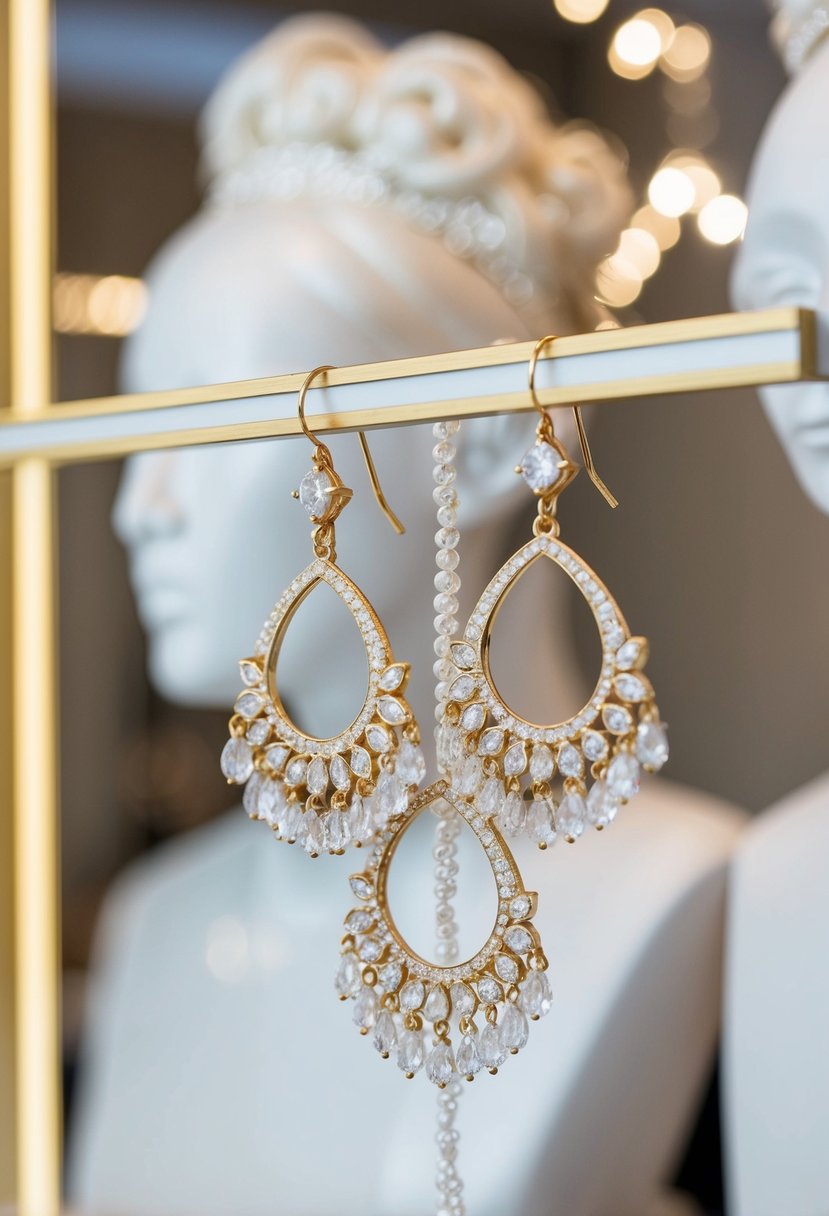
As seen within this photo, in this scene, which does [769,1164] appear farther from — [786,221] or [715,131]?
[715,131]

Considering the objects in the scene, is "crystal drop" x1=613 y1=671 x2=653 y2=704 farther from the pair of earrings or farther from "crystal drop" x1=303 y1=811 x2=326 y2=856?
"crystal drop" x1=303 y1=811 x2=326 y2=856

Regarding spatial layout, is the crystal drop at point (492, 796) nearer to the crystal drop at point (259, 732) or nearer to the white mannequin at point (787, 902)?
the crystal drop at point (259, 732)

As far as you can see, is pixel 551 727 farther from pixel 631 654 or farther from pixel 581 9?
pixel 581 9

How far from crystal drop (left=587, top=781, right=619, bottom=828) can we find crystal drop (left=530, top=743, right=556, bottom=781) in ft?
0.07

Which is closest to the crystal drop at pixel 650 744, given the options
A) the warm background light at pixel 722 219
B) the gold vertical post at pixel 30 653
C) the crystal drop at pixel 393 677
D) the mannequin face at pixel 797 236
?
the crystal drop at pixel 393 677

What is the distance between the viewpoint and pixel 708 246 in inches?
41.5

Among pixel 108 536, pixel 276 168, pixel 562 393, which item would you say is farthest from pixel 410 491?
pixel 108 536

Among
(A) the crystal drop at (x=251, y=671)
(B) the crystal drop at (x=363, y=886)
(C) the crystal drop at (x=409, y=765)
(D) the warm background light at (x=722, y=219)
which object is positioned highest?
(D) the warm background light at (x=722, y=219)

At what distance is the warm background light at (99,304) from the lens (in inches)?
53.6

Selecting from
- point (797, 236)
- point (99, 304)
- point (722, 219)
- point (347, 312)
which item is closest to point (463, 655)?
point (797, 236)

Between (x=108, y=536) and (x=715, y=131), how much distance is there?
0.76 m

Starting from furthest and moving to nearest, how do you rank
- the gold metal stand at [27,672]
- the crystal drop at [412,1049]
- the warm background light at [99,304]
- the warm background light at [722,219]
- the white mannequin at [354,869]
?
the warm background light at [99,304] < the gold metal stand at [27,672] < the warm background light at [722,219] < the white mannequin at [354,869] < the crystal drop at [412,1049]

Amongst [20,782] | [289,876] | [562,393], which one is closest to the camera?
[562,393]

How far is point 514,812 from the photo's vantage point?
0.56 m
